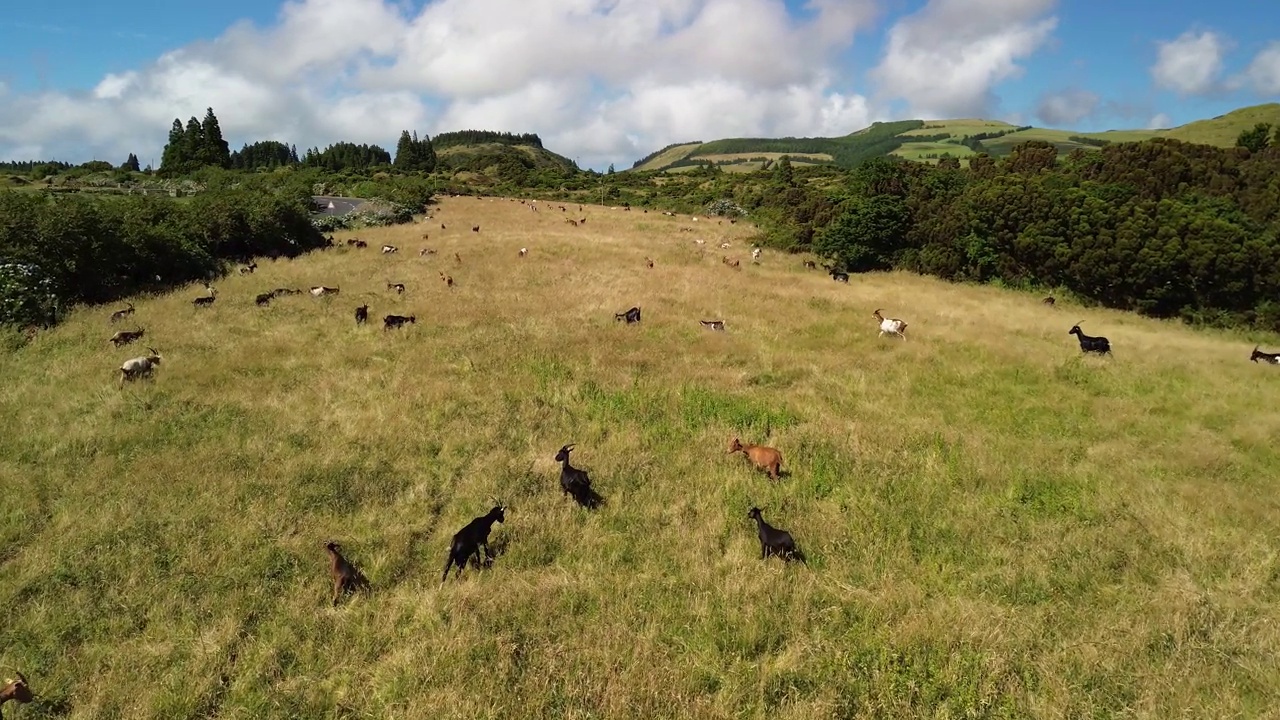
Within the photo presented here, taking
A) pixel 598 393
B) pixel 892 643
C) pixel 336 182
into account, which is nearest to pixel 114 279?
pixel 598 393

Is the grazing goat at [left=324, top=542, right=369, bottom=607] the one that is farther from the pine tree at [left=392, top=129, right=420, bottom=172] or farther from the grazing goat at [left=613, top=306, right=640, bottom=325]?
the pine tree at [left=392, top=129, right=420, bottom=172]

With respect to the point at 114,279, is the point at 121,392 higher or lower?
lower

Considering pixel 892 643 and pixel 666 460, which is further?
pixel 666 460

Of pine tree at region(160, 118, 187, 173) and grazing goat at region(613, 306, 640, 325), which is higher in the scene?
pine tree at region(160, 118, 187, 173)

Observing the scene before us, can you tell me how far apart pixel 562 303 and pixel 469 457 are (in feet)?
41.4

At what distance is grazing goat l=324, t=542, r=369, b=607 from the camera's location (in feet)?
23.1

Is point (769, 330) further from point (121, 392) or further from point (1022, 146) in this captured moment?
point (1022, 146)

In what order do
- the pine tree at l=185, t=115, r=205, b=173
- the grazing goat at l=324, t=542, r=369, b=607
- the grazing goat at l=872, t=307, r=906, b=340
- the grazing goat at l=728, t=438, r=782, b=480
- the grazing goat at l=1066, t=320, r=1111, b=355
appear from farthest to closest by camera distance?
1. the pine tree at l=185, t=115, r=205, b=173
2. the grazing goat at l=872, t=307, r=906, b=340
3. the grazing goat at l=1066, t=320, r=1111, b=355
4. the grazing goat at l=728, t=438, r=782, b=480
5. the grazing goat at l=324, t=542, r=369, b=607

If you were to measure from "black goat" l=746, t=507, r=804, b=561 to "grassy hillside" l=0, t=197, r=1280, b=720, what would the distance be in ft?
0.66

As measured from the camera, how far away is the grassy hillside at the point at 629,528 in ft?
19.3

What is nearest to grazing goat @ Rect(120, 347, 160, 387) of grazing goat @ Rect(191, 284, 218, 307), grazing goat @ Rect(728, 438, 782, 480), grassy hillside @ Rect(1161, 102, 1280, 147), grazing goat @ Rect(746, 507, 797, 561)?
grazing goat @ Rect(191, 284, 218, 307)

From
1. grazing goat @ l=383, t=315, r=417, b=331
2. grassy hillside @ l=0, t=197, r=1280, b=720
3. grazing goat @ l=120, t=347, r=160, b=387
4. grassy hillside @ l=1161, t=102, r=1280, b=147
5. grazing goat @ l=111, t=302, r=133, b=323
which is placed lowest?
grassy hillside @ l=0, t=197, r=1280, b=720

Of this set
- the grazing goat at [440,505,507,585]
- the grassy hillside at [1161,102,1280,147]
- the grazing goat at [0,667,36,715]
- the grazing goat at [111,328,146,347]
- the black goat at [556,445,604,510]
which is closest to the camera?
the grazing goat at [0,667,36,715]

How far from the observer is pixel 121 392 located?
1238 centimetres
